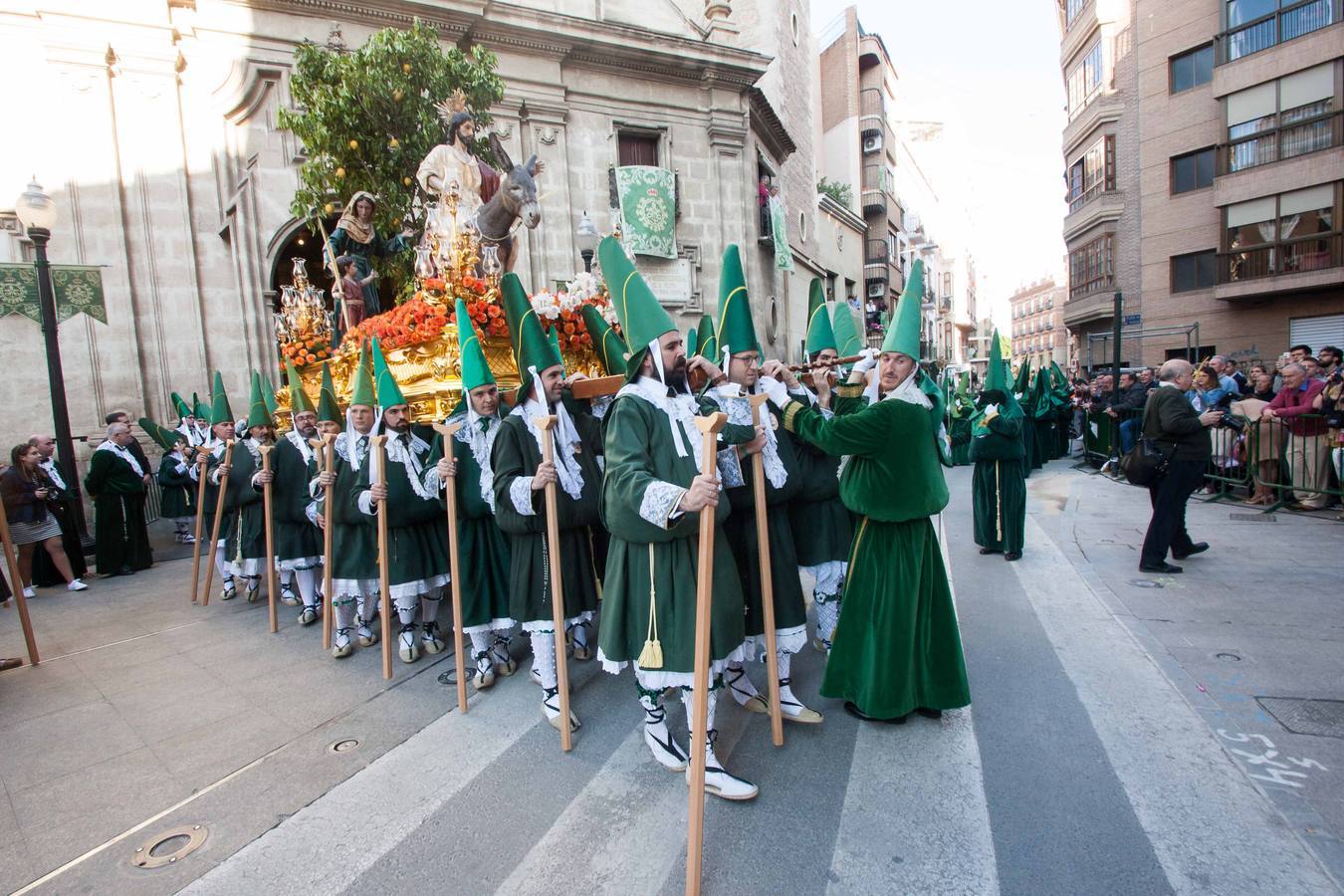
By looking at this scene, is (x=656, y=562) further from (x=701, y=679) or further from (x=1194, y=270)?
(x=1194, y=270)

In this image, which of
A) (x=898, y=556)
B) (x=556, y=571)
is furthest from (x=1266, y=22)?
(x=556, y=571)

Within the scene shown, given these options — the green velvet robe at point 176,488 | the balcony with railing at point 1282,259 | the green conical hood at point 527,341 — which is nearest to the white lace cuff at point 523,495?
the green conical hood at point 527,341

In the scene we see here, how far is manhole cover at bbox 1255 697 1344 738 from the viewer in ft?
11.3

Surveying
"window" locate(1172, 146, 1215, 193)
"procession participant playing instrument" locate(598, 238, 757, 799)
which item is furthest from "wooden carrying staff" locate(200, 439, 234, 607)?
"window" locate(1172, 146, 1215, 193)

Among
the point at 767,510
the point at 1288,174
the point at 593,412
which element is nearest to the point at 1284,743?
the point at 767,510

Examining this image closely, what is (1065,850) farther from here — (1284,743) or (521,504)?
(521,504)

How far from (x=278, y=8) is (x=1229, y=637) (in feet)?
53.2

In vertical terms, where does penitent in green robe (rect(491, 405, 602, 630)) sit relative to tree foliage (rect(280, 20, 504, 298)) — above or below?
below

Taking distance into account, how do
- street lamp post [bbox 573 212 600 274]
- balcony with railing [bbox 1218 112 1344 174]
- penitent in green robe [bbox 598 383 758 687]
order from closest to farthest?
penitent in green robe [bbox 598 383 758 687] → street lamp post [bbox 573 212 600 274] → balcony with railing [bbox 1218 112 1344 174]

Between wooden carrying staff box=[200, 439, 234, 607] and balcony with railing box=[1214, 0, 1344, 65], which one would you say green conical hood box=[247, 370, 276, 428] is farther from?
balcony with railing box=[1214, 0, 1344, 65]

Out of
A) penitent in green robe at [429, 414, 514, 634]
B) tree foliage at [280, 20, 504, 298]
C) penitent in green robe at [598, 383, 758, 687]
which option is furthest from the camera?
tree foliage at [280, 20, 504, 298]

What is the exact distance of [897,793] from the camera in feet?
10.1

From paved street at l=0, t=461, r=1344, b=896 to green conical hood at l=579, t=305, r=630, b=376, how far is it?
240 centimetres

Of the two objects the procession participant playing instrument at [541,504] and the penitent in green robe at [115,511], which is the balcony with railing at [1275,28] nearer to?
the procession participant playing instrument at [541,504]
